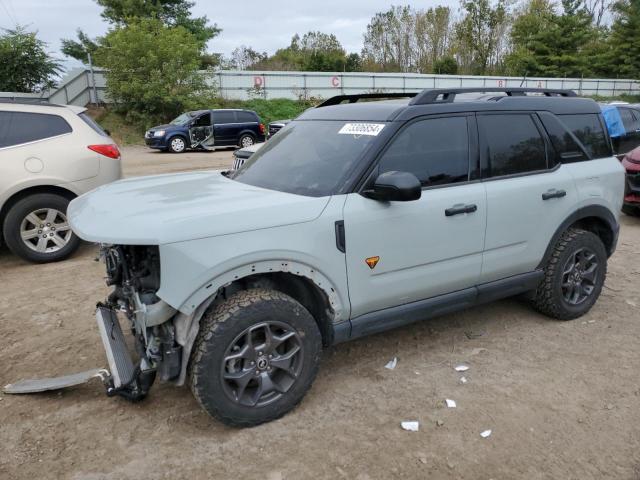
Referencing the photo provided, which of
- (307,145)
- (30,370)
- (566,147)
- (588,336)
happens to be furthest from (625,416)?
(30,370)

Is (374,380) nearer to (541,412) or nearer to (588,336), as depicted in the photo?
(541,412)

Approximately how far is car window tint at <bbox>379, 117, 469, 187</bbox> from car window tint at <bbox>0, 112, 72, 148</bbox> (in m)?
4.52

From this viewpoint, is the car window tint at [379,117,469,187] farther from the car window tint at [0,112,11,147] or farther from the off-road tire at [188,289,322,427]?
the car window tint at [0,112,11,147]

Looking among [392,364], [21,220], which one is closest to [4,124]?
[21,220]

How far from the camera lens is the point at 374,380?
3395 millimetres

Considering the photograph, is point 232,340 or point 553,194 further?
point 553,194

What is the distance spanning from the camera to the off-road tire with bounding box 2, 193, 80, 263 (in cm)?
565

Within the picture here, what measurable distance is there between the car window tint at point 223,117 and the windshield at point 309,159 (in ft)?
55.5

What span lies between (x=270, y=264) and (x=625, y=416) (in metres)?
2.26

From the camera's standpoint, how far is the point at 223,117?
794 inches

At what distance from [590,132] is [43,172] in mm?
5561

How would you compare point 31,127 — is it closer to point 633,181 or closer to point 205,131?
point 633,181

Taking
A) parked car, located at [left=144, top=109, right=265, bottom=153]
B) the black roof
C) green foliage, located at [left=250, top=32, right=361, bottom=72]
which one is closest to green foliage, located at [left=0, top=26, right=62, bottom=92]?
parked car, located at [left=144, top=109, right=265, bottom=153]

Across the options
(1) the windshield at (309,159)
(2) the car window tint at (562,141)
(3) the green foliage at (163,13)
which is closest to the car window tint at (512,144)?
(2) the car window tint at (562,141)
